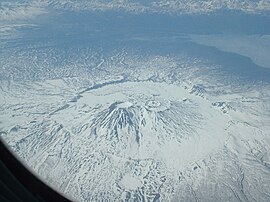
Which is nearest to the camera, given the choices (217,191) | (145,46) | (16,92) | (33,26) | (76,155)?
(217,191)

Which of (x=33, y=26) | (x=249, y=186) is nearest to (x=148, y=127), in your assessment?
(x=249, y=186)

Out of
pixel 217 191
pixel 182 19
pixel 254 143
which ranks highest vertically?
pixel 217 191

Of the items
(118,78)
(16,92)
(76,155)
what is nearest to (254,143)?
(76,155)

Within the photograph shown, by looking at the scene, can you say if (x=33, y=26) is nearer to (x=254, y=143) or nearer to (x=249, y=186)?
(x=254, y=143)

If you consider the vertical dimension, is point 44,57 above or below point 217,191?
below

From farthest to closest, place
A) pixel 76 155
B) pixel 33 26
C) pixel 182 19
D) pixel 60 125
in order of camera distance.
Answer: pixel 182 19, pixel 33 26, pixel 60 125, pixel 76 155

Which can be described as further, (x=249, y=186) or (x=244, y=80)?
(x=244, y=80)
